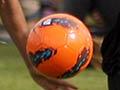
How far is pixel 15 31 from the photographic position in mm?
3098

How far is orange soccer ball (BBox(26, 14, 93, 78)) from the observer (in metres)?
3.00

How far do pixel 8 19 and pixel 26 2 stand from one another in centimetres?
373

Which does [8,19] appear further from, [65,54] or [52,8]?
[52,8]

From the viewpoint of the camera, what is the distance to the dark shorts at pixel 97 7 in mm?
4103

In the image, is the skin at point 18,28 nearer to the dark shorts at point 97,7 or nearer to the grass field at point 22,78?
the dark shorts at point 97,7

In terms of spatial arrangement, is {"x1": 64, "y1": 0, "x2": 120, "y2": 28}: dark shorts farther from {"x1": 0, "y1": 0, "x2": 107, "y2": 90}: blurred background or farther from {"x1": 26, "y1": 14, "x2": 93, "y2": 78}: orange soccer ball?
{"x1": 26, "y1": 14, "x2": 93, "y2": 78}: orange soccer ball

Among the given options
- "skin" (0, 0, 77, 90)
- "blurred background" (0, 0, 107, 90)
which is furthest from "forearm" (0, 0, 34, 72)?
"blurred background" (0, 0, 107, 90)

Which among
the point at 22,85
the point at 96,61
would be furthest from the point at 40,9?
the point at 96,61

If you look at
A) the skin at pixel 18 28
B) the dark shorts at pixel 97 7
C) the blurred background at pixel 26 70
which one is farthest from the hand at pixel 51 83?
the dark shorts at pixel 97 7

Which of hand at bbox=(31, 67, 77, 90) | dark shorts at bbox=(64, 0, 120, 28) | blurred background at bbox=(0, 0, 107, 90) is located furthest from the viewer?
blurred background at bbox=(0, 0, 107, 90)

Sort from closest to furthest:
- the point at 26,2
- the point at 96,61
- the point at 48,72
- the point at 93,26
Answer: the point at 48,72 → the point at 96,61 → the point at 93,26 → the point at 26,2

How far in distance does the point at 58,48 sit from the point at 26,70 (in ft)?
7.16

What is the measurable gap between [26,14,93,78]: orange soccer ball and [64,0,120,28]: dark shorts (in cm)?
103

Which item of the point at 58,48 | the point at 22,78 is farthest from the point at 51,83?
the point at 22,78
